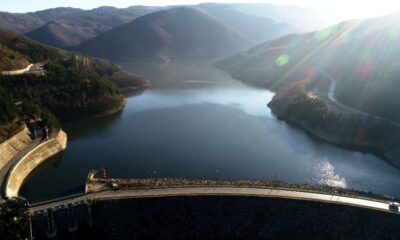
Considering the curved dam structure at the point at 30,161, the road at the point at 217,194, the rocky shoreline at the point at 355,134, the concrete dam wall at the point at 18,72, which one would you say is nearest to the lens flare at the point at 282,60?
the rocky shoreline at the point at 355,134

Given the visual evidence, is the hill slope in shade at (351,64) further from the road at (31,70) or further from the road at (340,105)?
the road at (31,70)

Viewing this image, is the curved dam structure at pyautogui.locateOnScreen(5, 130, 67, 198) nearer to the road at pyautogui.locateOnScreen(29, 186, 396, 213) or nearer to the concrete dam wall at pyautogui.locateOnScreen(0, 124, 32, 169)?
the concrete dam wall at pyautogui.locateOnScreen(0, 124, 32, 169)

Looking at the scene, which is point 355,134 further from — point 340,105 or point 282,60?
point 282,60

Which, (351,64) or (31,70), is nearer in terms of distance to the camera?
(31,70)

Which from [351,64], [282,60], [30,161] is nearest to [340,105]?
[351,64]

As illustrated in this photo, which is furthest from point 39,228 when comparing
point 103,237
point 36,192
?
point 36,192

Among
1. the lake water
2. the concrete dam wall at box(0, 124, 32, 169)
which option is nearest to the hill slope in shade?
the lake water
